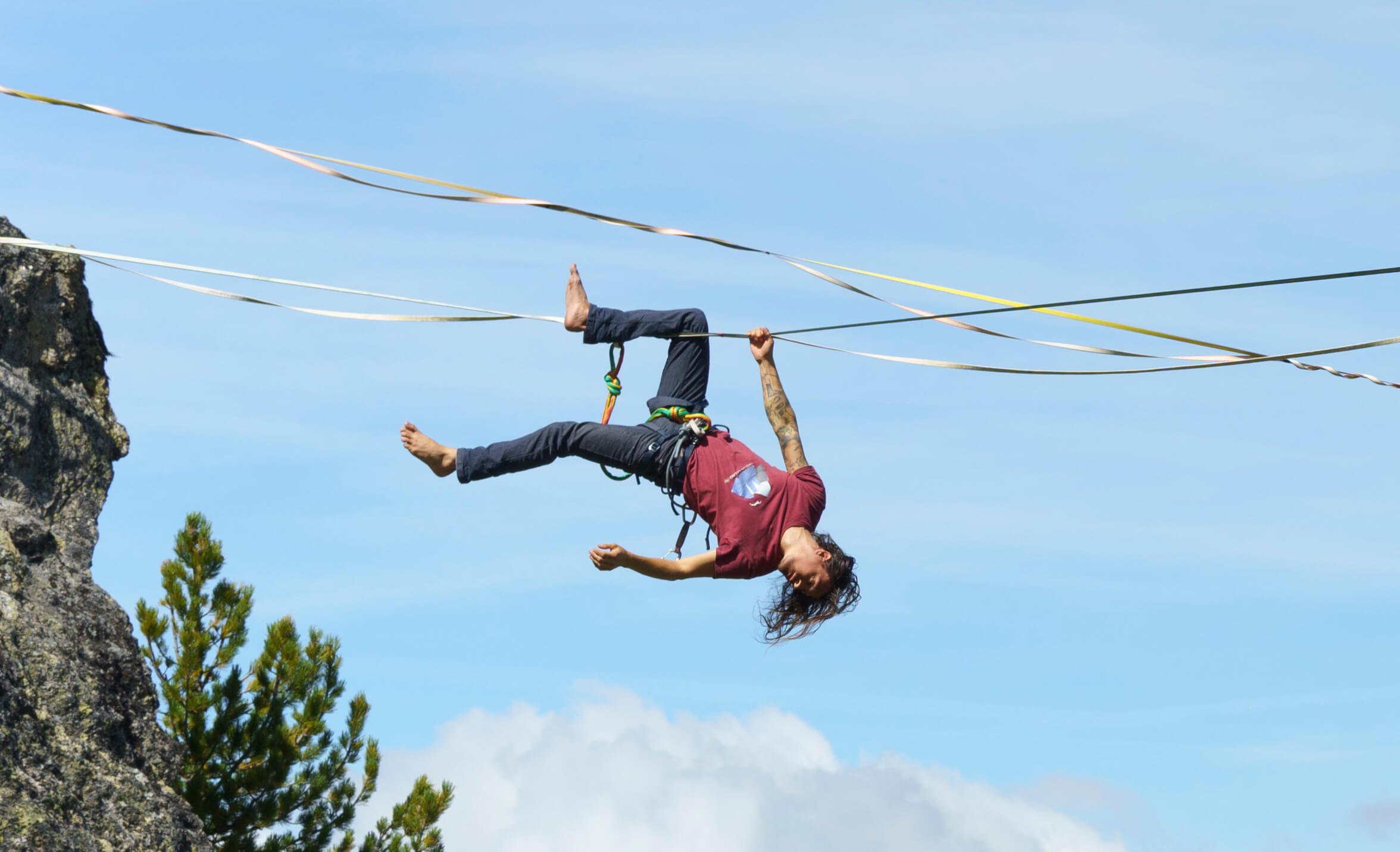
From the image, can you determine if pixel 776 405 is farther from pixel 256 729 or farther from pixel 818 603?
pixel 256 729

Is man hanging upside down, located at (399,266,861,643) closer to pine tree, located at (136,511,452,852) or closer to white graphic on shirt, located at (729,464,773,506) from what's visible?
white graphic on shirt, located at (729,464,773,506)

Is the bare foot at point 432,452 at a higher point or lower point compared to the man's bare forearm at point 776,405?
lower

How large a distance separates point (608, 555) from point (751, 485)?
0.85 metres

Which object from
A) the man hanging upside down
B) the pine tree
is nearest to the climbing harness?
the man hanging upside down

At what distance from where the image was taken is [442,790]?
16469 millimetres

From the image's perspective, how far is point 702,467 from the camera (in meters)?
7.82

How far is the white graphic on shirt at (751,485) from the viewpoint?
7758 millimetres

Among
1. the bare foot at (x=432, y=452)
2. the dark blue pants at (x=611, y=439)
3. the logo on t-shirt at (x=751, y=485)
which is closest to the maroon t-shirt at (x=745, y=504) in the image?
the logo on t-shirt at (x=751, y=485)

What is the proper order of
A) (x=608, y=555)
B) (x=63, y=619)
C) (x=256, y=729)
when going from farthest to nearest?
(x=256, y=729) < (x=63, y=619) < (x=608, y=555)

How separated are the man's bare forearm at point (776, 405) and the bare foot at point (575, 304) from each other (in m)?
0.99

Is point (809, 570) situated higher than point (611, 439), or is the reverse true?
point (611, 439)

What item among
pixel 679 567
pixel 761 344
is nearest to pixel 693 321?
pixel 761 344

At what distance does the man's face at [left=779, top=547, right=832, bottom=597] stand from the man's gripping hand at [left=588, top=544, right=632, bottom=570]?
0.88 metres

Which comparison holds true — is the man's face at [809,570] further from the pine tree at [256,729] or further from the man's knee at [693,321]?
the pine tree at [256,729]
